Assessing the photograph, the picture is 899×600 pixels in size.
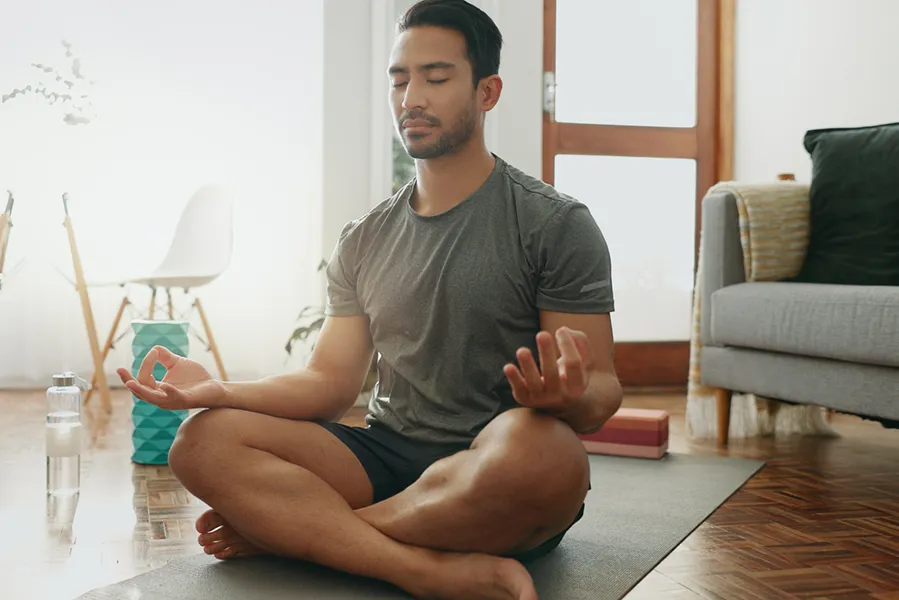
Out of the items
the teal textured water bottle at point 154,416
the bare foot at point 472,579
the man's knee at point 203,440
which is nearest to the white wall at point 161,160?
the teal textured water bottle at point 154,416

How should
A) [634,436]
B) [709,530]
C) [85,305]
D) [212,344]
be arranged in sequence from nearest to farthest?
[709,530]
[634,436]
[85,305]
[212,344]

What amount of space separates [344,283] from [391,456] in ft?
1.06

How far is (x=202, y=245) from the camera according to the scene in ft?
13.0

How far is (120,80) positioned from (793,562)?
3.34 meters

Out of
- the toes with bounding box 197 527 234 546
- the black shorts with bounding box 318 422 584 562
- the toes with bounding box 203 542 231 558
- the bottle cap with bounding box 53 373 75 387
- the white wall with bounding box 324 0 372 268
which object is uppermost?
the white wall with bounding box 324 0 372 268

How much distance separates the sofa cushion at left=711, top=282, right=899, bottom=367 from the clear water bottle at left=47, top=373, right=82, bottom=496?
175cm

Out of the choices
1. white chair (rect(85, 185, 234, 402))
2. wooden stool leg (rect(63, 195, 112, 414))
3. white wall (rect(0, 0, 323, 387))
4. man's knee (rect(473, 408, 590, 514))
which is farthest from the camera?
white wall (rect(0, 0, 323, 387))

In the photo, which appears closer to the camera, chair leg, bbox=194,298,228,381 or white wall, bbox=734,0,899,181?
white wall, bbox=734,0,899,181

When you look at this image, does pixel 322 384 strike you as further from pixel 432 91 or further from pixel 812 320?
pixel 812 320

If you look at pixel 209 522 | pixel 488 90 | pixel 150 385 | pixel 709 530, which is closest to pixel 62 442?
pixel 209 522

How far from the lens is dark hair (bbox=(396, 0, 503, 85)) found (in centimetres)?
159

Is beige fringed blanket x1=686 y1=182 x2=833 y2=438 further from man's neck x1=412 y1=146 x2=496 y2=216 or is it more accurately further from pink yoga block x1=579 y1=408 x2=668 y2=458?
man's neck x1=412 y1=146 x2=496 y2=216

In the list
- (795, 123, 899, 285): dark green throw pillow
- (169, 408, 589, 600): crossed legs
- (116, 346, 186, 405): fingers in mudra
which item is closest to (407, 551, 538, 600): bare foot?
(169, 408, 589, 600): crossed legs

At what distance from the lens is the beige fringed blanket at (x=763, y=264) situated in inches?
116
